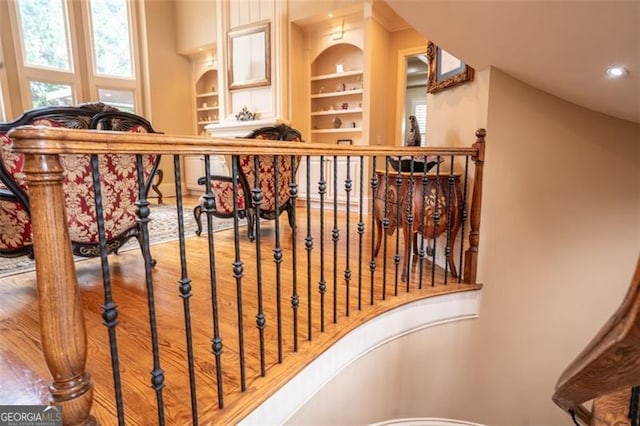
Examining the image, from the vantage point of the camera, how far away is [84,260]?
2762 mm

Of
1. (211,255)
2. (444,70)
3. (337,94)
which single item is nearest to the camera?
(211,255)

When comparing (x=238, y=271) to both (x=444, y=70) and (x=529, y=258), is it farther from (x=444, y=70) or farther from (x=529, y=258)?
(x=444, y=70)

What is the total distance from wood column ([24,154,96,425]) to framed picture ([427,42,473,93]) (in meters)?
2.43

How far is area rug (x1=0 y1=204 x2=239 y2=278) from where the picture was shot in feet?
8.37

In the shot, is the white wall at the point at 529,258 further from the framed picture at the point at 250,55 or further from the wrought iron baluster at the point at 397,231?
the framed picture at the point at 250,55

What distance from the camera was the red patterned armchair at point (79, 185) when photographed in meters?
1.68

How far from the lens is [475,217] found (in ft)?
Answer: 7.58

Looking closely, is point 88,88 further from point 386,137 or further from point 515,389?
point 515,389

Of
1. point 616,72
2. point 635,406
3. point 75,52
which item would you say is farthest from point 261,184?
point 75,52

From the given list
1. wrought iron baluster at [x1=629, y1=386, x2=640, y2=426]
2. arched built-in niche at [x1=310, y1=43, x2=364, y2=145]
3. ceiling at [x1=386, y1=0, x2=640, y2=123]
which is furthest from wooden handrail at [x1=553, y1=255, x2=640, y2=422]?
arched built-in niche at [x1=310, y1=43, x2=364, y2=145]

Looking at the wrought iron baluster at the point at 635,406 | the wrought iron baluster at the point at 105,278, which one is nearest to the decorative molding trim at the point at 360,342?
the wrought iron baluster at the point at 105,278

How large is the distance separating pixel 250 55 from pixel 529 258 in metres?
4.94

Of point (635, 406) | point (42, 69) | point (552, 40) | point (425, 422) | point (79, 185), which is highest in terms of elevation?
point (42, 69)

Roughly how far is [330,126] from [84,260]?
403cm
